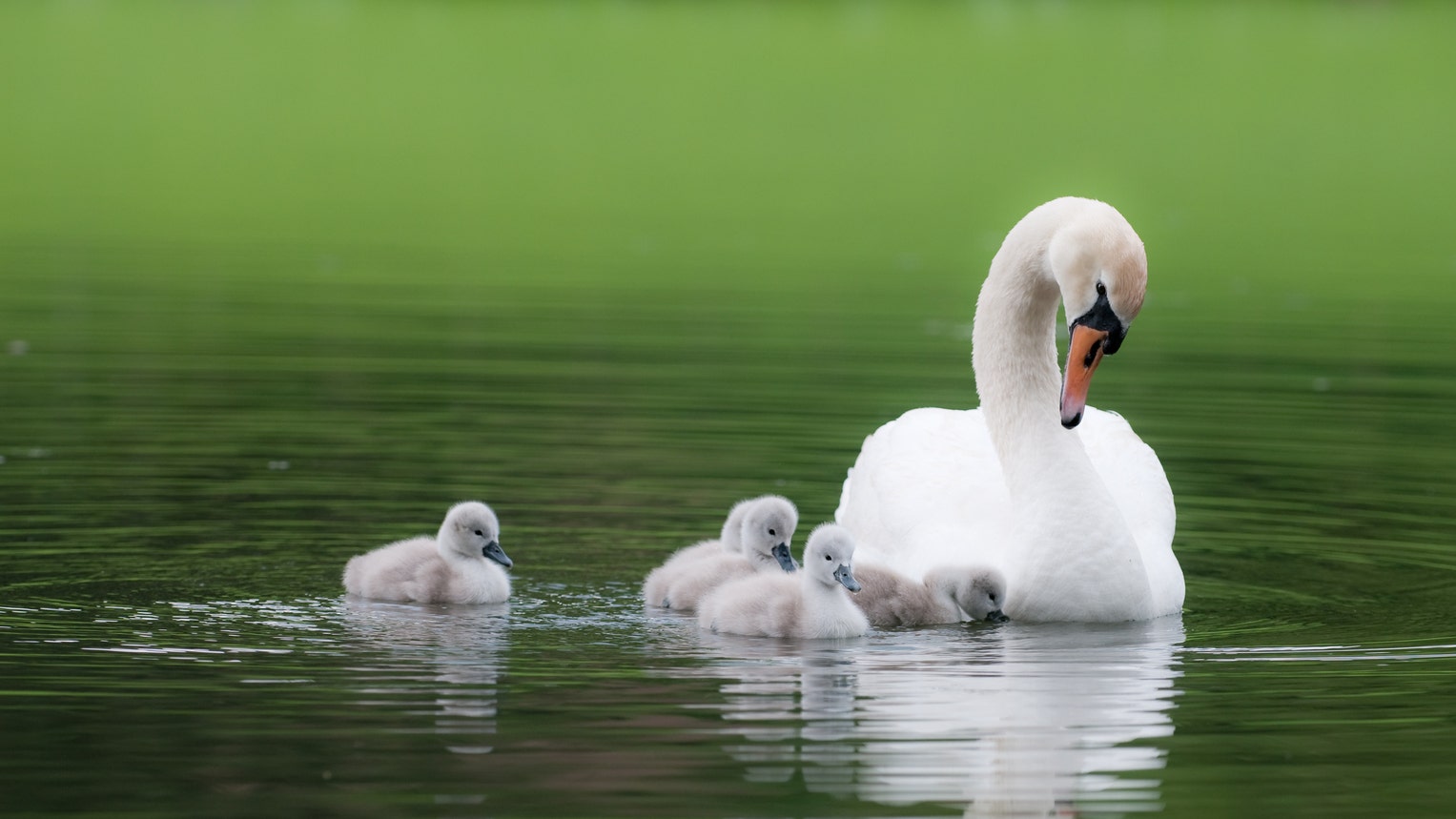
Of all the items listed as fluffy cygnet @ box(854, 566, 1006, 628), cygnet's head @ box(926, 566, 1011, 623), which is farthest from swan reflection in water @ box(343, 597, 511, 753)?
cygnet's head @ box(926, 566, 1011, 623)

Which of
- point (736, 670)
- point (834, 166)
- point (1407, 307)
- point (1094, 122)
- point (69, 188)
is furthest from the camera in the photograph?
point (1094, 122)

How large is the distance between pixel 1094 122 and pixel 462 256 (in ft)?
52.9

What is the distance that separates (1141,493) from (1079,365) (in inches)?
54.1

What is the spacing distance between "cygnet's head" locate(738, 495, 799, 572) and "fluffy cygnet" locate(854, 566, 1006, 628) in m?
0.46

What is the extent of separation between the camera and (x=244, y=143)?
32500mm

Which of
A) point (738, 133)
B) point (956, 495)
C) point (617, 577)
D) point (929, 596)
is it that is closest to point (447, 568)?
point (617, 577)

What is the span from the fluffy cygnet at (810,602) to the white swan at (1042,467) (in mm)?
874

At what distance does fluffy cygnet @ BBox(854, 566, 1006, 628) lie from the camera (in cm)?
933

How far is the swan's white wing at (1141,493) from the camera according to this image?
31.7 ft

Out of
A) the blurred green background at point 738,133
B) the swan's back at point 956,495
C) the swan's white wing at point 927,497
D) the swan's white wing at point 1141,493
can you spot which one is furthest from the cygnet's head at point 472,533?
the blurred green background at point 738,133

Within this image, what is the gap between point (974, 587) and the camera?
934 centimetres

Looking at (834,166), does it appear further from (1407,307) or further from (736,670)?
(736,670)

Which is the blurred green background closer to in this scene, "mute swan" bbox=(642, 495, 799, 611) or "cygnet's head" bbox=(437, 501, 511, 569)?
"mute swan" bbox=(642, 495, 799, 611)

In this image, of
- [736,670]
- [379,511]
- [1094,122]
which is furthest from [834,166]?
[736,670]
